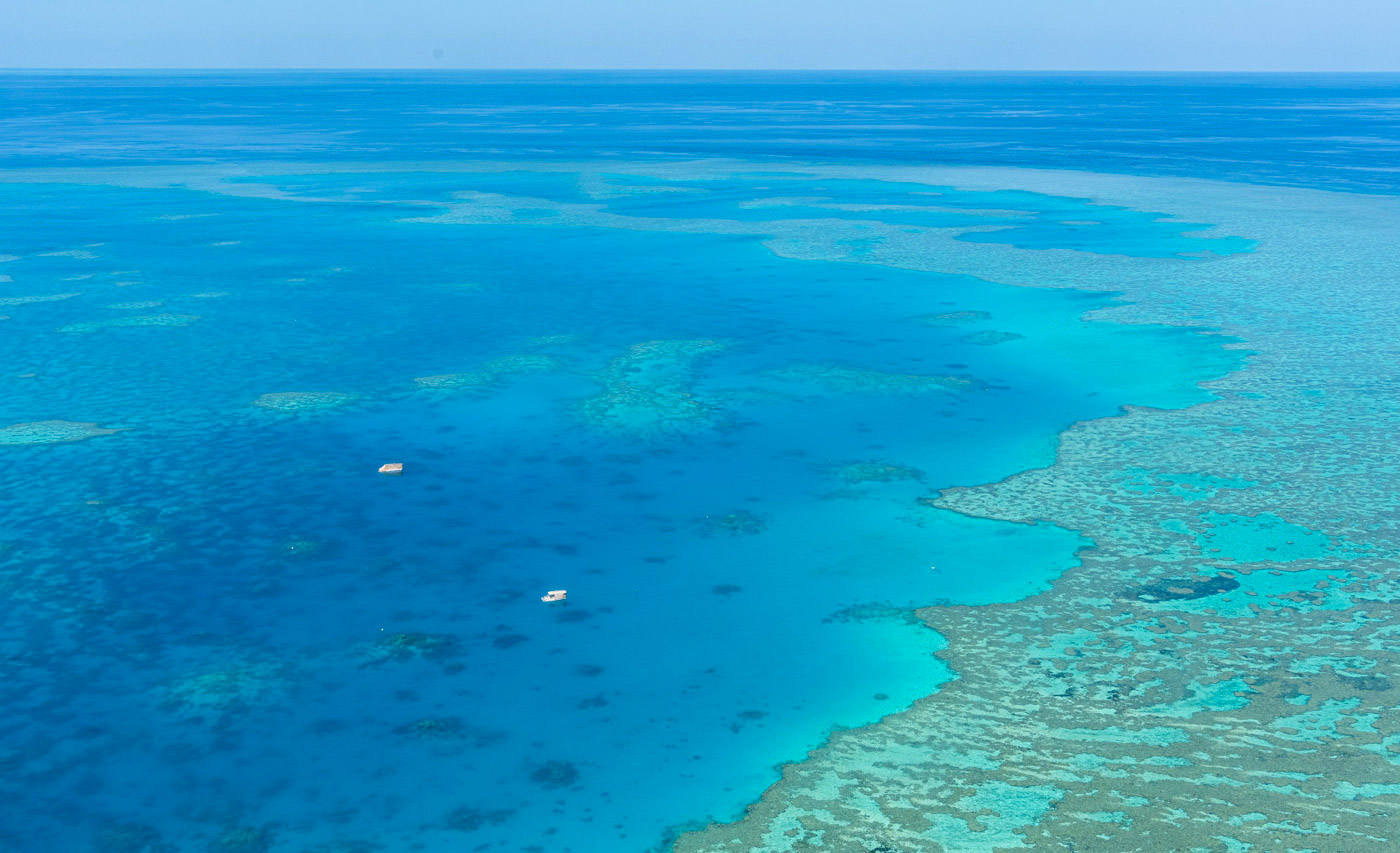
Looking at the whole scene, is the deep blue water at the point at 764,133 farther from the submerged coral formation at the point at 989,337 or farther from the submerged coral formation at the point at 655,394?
the submerged coral formation at the point at 655,394

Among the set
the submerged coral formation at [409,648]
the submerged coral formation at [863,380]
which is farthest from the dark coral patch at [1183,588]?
the submerged coral formation at [863,380]

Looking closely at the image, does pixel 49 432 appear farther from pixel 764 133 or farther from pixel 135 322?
pixel 764 133

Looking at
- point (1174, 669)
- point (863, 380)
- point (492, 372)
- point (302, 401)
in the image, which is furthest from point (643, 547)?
point (492, 372)

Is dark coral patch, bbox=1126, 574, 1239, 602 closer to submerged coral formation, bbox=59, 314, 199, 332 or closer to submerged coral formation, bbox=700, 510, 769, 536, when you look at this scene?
submerged coral formation, bbox=700, 510, 769, 536

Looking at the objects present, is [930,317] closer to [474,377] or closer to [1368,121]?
[474,377]

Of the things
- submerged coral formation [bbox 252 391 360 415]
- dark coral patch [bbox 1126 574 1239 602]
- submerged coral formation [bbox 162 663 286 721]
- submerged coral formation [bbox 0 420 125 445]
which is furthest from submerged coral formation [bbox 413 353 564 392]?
dark coral patch [bbox 1126 574 1239 602]

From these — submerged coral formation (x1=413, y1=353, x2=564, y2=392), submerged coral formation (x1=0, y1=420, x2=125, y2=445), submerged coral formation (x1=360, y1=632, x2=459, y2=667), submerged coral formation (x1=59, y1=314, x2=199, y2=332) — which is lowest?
submerged coral formation (x1=360, y1=632, x2=459, y2=667)
